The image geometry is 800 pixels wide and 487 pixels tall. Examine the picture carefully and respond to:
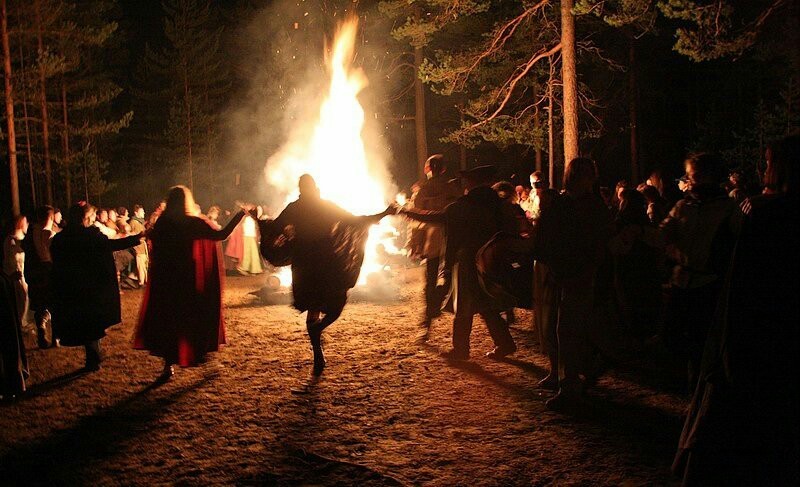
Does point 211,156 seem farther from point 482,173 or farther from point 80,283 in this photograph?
point 482,173

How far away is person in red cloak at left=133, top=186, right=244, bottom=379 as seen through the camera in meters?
6.59

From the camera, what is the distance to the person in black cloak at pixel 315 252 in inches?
268

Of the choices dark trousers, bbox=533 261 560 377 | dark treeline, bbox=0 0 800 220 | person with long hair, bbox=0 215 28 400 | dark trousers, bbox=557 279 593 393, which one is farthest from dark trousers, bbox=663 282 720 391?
dark treeline, bbox=0 0 800 220

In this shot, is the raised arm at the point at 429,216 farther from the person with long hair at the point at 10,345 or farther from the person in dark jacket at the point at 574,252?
the person with long hair at the point at 10,345

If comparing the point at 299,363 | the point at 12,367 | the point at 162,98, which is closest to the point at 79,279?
the point at 12,367

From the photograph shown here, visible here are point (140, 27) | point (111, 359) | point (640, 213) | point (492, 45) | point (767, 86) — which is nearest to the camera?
point (640, 213)

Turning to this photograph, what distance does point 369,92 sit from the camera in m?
29.5

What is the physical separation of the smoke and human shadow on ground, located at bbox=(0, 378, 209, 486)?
11.2 meters

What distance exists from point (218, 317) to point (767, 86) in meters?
37.7

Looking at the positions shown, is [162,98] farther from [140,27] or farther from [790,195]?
[790,195]

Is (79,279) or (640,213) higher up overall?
(640,213)

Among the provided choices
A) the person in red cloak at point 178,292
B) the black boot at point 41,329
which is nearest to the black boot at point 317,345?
the person in red cloak at point 178,292

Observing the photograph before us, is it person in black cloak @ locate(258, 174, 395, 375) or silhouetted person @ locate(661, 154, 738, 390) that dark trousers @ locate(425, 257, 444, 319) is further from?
silhouetted person @ locate(661, 154, 738, 390)

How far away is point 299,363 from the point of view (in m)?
7.26
